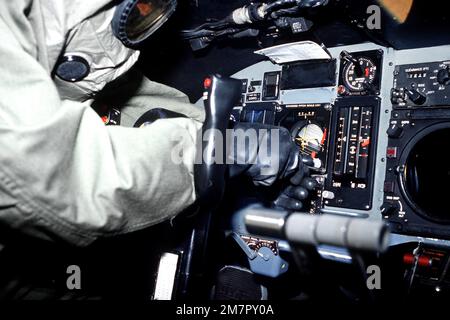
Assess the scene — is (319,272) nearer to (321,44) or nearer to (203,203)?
(203,203)

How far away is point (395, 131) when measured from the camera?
189 cm

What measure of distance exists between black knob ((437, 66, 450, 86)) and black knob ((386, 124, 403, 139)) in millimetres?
270

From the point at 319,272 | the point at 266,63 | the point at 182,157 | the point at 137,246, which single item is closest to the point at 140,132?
the point at 182,157

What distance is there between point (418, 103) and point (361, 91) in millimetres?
286

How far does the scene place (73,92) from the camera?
1.39 m

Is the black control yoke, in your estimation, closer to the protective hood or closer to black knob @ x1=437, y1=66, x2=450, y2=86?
the protective hood

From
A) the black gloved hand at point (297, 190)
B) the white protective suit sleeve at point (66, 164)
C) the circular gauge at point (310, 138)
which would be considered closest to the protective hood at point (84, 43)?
the white protective suit sleeve at point (66, 164)

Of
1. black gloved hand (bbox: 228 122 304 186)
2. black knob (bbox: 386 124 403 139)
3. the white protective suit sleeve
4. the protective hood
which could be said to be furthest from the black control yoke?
black knob (bbox: 386 124 403 139)

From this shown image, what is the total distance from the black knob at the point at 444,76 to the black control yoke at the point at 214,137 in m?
1.18

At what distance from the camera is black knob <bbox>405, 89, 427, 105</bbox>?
5.99 ft

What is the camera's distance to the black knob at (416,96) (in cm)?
183

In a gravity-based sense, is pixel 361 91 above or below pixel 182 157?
above

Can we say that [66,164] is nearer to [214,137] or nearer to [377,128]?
[214,137]

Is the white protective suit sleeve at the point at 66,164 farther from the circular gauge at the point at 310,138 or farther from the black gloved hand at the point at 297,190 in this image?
the circular gauge at the point at 310,138
